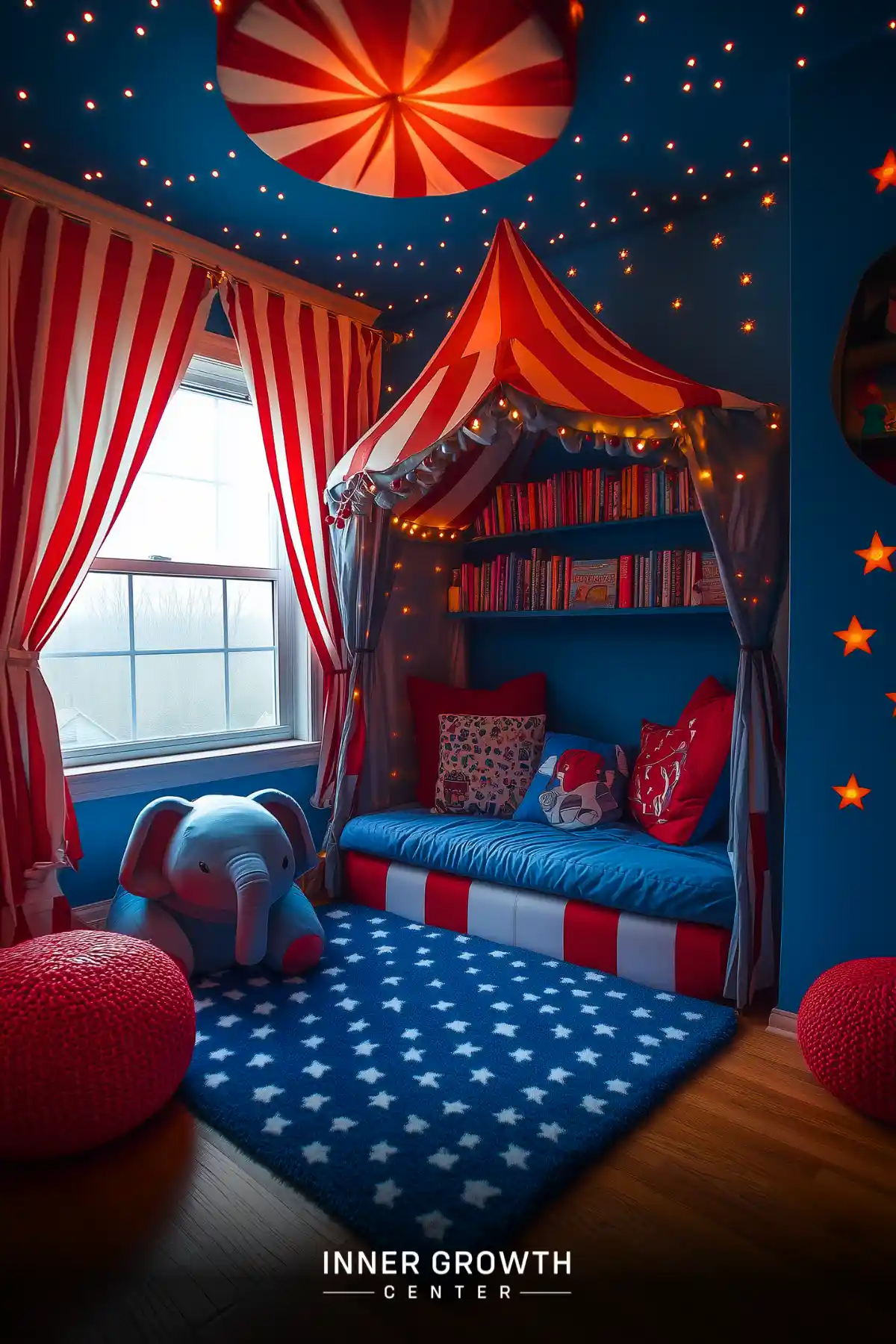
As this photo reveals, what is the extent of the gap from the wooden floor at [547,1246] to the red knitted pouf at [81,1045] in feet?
0.33

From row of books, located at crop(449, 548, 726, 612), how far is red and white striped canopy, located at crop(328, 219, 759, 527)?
0.70 m

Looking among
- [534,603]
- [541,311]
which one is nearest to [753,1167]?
[534,603]

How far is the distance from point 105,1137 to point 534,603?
2.51m

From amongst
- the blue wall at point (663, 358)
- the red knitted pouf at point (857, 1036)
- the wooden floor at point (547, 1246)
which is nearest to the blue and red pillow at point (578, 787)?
the blue wall at point (663, 358)

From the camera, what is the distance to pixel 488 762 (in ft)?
11.3

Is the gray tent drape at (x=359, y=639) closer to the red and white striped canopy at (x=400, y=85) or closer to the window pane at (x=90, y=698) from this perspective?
the window pane at (x=90, y=698)

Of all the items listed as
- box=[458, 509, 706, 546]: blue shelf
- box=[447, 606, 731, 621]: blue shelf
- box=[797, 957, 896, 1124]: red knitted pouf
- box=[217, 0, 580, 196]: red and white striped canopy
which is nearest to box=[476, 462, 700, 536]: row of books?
box=[458, 509, 706, 546]: blue shelf

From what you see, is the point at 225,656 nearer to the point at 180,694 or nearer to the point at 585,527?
the point at 180,694

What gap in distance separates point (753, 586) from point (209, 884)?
6.39 feet

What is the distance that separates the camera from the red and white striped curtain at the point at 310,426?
3.39 m

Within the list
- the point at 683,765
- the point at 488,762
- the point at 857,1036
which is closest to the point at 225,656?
the point at 488,762

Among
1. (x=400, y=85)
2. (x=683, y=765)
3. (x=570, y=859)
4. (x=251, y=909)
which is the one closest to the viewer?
(x=400, y=85)

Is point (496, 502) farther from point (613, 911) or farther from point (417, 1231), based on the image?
point (417, 1231)

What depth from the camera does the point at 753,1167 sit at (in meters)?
1.71
